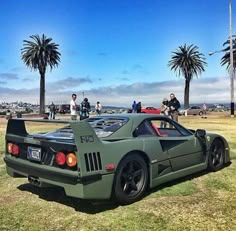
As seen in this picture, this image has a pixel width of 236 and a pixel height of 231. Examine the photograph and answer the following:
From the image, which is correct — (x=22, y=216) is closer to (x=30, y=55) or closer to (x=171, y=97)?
(x=171, y=97)

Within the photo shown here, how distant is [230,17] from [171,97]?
22442 millimetres

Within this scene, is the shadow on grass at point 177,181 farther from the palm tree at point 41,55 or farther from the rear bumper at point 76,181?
the palm tree at point 41,55

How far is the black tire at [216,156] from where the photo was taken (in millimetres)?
6957

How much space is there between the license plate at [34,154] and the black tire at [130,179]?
3.59 ft

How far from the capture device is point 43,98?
53188 millimetres

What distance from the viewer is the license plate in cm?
508

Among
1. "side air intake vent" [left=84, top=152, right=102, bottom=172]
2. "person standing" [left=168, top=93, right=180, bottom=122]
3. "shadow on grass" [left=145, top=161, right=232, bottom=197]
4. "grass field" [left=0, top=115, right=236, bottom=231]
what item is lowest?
"grass field" [left=0, top=115, right=236, bottom=231]

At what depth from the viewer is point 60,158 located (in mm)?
4727

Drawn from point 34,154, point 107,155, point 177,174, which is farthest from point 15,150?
point 177,174

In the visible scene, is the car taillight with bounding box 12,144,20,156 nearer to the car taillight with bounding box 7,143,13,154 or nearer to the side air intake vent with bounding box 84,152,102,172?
the car taillight with bounding box 7,143,13,154

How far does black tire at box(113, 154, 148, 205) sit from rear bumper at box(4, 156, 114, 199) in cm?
18

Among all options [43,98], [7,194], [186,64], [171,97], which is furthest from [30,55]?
[7,194]

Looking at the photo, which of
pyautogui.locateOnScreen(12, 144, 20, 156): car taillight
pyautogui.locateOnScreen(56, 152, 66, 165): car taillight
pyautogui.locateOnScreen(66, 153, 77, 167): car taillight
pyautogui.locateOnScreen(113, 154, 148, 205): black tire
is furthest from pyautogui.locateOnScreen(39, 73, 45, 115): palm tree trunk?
pyautogui.locateOnScreen(66, 153, 77, 167): car taillight

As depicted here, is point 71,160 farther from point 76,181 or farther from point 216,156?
point 216,156
